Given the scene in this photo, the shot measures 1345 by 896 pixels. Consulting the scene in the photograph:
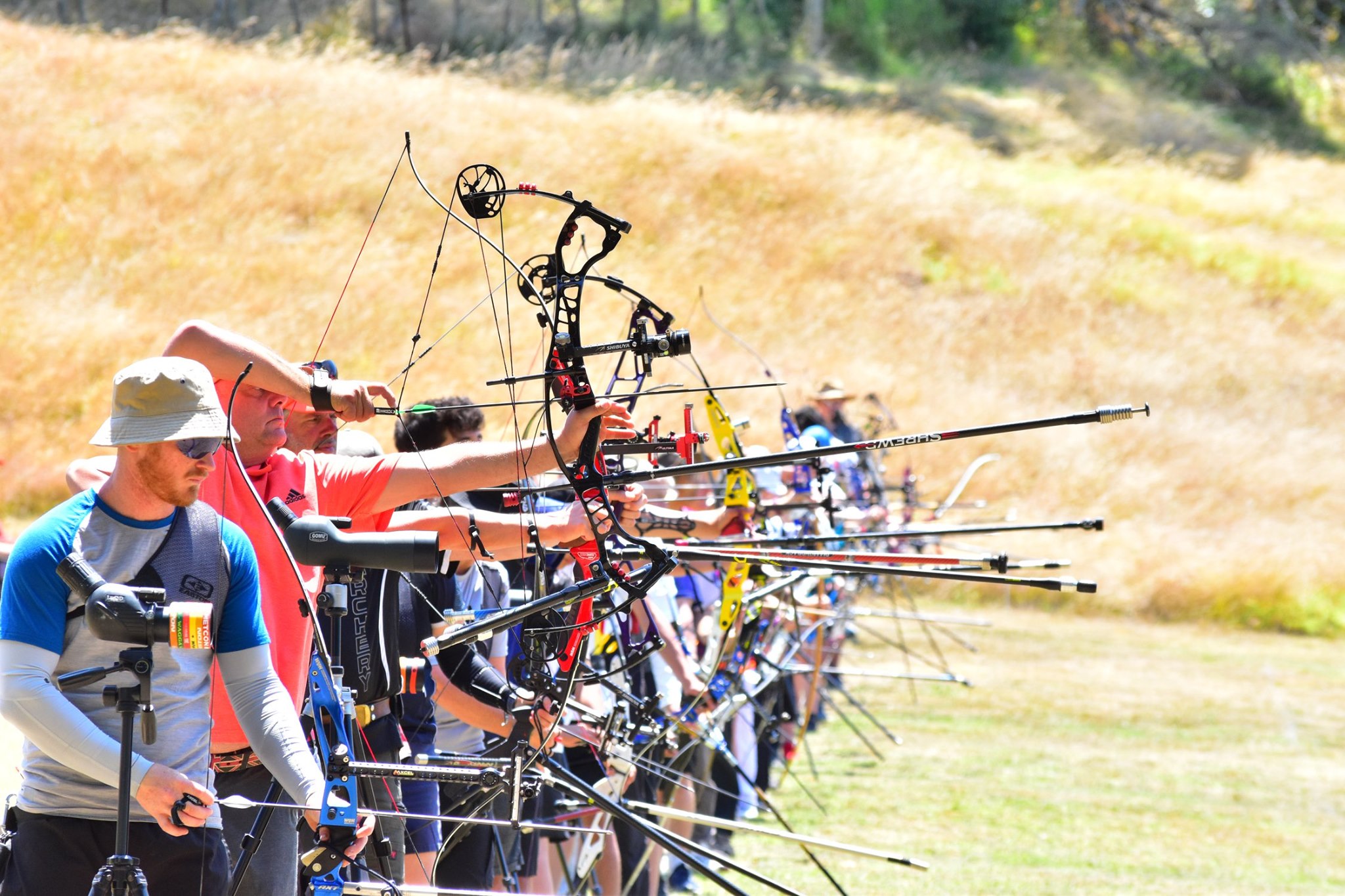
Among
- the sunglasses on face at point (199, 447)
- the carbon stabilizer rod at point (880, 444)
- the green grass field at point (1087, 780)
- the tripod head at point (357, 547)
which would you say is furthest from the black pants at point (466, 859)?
the green grass field at point (1087, 780)

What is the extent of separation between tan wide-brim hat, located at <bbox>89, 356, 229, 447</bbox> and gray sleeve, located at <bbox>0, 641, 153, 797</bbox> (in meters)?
0.35

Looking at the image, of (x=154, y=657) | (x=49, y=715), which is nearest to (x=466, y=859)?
(x=154, y=657)

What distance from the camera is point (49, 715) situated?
2391 millimetres

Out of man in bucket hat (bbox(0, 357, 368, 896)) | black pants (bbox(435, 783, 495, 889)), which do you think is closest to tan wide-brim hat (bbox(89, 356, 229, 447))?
man in bucket hat (bbox(0, 357, 368, 896))

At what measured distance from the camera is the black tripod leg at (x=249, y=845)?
267cm

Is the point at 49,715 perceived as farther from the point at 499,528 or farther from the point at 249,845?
the point at 499,528

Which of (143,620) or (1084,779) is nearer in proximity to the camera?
(143,620)

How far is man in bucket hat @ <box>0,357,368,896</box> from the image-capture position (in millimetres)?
2396

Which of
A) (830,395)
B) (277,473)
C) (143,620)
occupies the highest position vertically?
(143,620)

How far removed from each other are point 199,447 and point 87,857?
0.67m

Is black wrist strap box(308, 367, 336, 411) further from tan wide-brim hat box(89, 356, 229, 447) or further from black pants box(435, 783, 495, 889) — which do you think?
black pants box(435, 783, 495, 889)

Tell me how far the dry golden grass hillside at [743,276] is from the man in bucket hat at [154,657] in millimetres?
11140

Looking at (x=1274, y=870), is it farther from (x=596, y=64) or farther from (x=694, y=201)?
(x=596, y=64)

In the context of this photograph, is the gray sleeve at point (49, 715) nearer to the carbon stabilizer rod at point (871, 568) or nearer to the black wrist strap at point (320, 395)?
the black wrist strap at point (320, 395)
